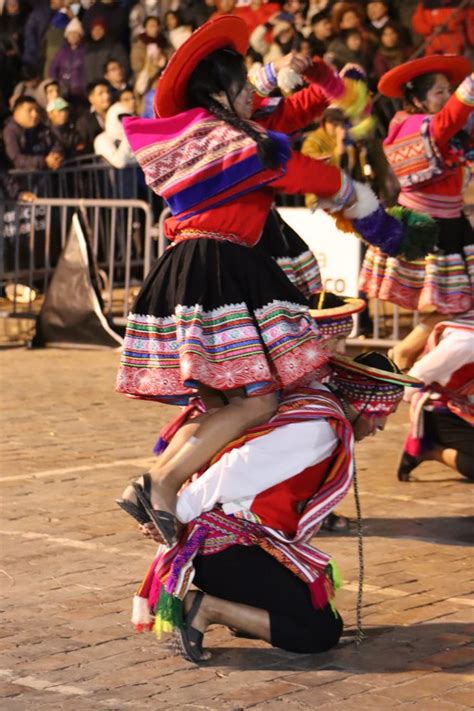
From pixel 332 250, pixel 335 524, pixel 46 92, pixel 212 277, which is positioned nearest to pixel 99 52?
pixel 46 92

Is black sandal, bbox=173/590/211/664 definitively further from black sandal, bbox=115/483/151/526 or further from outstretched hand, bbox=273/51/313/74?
outstretched hand, bbox=273/51/313/74

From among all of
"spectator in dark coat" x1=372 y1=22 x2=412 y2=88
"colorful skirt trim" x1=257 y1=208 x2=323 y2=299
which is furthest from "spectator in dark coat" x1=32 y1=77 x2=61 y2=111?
"colorful skirt trim" x1=257 y1=208 x2=323 y2=299

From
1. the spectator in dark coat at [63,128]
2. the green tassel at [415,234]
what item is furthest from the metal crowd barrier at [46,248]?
the green tassel at [415,234]

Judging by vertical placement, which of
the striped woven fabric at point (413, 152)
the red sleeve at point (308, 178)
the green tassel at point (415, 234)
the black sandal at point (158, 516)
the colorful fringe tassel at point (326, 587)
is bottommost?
the colorful fringe tassel at point (326, 587)

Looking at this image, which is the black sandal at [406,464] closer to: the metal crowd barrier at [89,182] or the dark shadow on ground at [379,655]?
the dark shadow on ground at [379,655]

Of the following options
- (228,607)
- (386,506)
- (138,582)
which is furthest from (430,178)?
(228,607)

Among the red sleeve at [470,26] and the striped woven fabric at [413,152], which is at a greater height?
the red sleeve at [470,26]

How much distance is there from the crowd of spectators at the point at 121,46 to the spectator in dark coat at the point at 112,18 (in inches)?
0.5

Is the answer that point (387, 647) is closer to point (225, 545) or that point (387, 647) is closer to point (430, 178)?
point (225, 545)

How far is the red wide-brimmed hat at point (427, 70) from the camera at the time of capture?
29.0 ft

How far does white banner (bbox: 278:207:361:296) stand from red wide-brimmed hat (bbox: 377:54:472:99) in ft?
9.94

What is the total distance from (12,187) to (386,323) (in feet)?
14.6

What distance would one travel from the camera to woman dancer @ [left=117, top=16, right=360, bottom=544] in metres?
5.10

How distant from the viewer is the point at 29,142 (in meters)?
Result: 15.9
